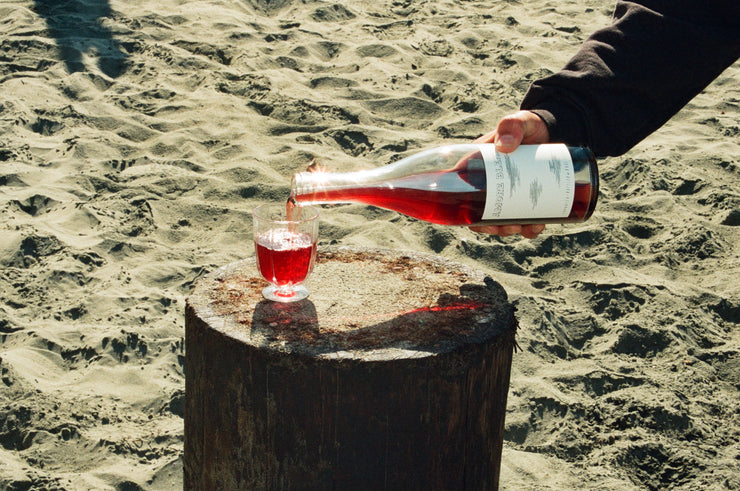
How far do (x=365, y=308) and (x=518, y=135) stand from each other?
54cm

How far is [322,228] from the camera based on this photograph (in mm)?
3857

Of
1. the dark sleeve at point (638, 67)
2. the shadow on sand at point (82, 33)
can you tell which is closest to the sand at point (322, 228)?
the shadow on sand at point (82, 33)

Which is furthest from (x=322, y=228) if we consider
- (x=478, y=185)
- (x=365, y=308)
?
(x=365, y=308)

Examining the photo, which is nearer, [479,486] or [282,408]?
[282,408]

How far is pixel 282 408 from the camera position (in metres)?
1.65

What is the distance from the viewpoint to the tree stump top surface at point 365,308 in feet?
5.57

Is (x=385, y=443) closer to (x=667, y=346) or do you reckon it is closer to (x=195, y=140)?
(x=667, y=346)

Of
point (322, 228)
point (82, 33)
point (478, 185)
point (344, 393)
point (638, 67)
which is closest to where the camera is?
point (344, 393)

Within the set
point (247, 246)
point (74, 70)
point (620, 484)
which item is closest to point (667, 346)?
point (620, 484)

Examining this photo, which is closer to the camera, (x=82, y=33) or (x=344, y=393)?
(x=344, y=393)

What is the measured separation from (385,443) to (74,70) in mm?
4484

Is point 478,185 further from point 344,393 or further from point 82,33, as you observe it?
point 82,33

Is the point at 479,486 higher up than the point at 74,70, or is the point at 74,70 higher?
the point at 74,70

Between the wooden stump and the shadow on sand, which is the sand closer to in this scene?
the shadow on sand
